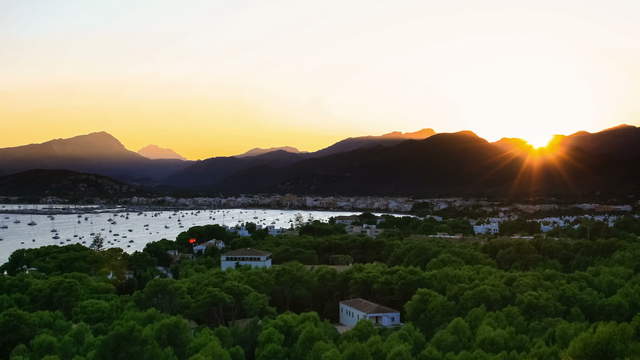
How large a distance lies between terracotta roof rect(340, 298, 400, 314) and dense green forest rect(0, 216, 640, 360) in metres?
0.98

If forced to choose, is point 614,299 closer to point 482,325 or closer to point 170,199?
point 482,325

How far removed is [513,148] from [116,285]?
6090 inches

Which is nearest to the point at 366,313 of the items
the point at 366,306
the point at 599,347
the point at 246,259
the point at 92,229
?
the point at 366,306

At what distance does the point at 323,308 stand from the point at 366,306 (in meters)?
3.23

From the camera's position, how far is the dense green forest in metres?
16.5

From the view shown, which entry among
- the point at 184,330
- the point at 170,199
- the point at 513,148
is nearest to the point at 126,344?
the point at 184,330

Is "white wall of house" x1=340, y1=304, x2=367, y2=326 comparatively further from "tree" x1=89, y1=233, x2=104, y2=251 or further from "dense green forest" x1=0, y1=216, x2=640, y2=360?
"tree" x1=89, y1=233, x2=104, y2=251

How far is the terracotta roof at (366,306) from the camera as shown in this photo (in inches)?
920

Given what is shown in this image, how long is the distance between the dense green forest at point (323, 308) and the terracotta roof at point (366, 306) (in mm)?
984

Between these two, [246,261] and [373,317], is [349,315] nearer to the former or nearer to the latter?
[373,317]

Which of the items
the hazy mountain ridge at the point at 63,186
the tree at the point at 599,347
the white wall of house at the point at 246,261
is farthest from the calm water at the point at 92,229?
the hazy mountain ridge at the point at 63,186

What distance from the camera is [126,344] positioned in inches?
645

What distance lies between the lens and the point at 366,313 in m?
23.1

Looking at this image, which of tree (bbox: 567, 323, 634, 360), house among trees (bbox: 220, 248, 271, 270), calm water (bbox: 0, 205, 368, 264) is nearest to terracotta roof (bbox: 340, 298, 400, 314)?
tree (bbox: 567, 323, 634, 360)
